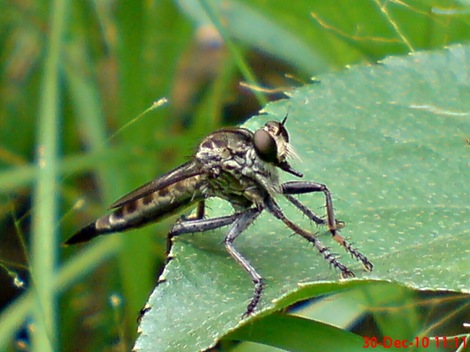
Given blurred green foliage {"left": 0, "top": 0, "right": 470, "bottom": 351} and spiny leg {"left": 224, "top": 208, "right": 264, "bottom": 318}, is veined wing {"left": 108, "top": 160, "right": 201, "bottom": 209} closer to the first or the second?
spiny leg {"left": 224, "top": 208, "right": 264, "bottom": 318}

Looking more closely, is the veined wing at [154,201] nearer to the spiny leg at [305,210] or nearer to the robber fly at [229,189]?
the robber fly at [229,189]

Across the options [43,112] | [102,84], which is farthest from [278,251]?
[102,84]

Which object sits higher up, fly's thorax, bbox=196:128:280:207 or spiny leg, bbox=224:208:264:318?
fly's thorax, bbox=196:128:280:207

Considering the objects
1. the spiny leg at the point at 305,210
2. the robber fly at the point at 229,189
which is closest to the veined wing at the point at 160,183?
the robber fly at the point at 229,189

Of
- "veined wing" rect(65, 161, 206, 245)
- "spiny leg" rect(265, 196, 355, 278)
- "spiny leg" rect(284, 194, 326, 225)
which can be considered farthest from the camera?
"veined wing" rect(65, 161, 206, 245)

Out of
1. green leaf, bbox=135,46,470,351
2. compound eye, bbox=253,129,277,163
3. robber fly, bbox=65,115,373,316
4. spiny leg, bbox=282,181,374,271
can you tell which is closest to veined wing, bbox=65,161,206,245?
robber fly, bbox=65,115,373,316

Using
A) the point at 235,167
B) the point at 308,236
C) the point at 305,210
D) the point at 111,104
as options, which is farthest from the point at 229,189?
the point at 111,104

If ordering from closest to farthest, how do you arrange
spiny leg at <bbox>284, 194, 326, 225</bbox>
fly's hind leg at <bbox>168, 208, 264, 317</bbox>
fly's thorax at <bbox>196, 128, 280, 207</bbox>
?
1. fly's hind leg at <bbox>168, 208, 264, 317</bbox>
2. spiny leg at <bbox>284, 194, 326, 225</bbox>
3. fly's thorax at <bbox>196, 128, 280, 207</bbox>

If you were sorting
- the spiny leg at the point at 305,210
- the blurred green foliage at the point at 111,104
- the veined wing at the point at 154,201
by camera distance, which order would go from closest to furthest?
the spiny leg at the point at 305,210
the veined wing at the point at 154,201
the blurred green foliage at the point at 111,104
